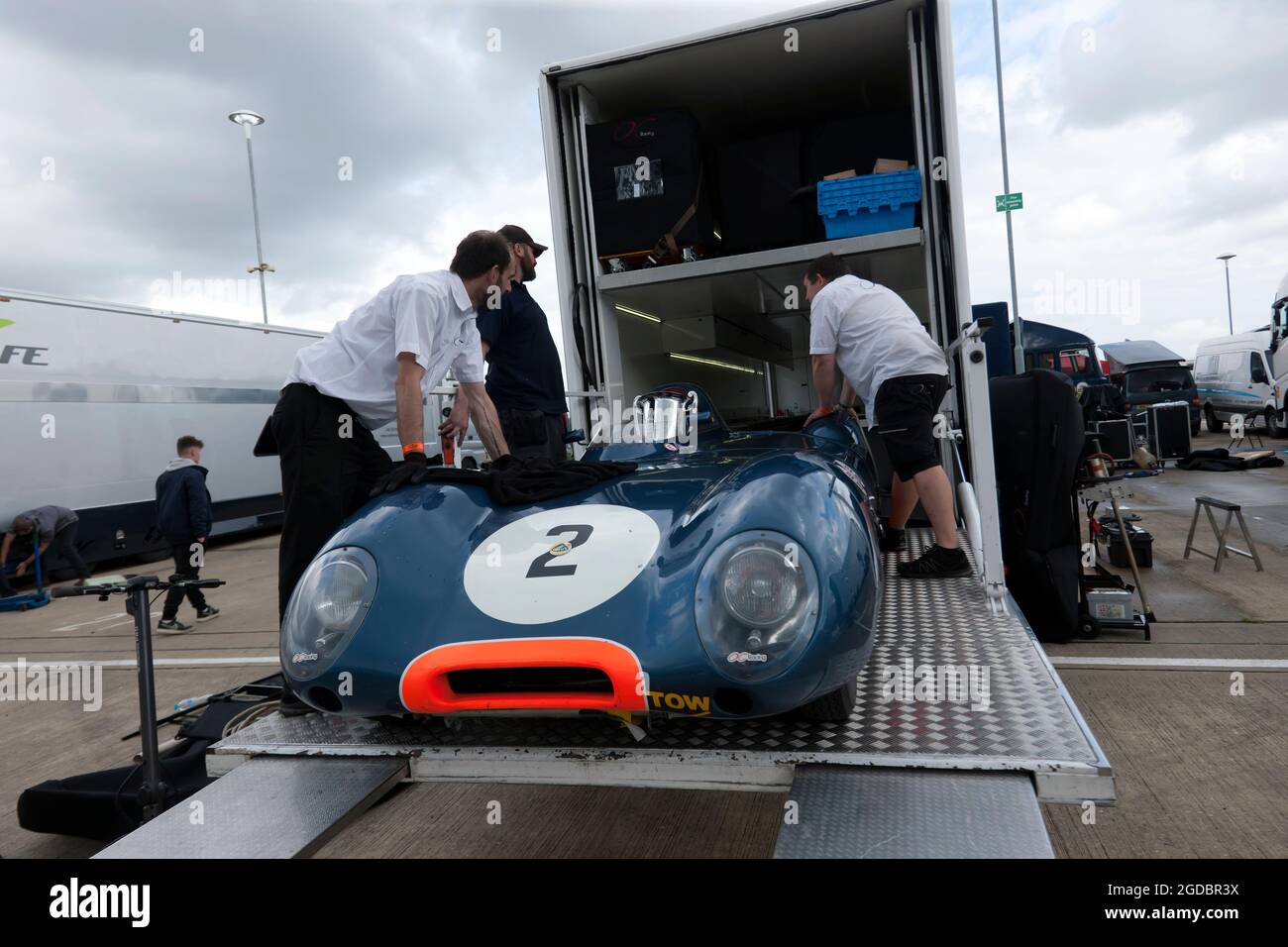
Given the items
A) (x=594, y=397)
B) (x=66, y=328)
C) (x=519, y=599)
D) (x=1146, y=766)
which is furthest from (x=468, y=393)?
(x=66, y=328)

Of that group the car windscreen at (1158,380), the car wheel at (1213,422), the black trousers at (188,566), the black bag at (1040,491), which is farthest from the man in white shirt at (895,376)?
the car wheel at (1213,422)

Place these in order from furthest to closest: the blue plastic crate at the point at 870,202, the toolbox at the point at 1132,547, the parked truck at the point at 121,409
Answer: the parked truck at the point at 121,409, the toolbox at the point at 1132,547, the blue plastic crate at the point at 870,202

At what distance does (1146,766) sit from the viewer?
2.48 metres

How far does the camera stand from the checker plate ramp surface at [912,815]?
1.38 metres

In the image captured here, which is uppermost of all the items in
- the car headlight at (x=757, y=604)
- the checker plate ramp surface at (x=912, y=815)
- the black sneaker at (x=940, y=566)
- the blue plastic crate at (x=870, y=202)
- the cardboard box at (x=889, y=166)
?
the cardboard box at (x=889, y=166)

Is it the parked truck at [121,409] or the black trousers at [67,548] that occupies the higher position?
the parked truck at [121,409]

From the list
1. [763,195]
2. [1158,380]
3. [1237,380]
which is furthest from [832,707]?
[1237,380]

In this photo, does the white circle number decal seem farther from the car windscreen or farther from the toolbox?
the car windscreen

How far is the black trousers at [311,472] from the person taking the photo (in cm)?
262

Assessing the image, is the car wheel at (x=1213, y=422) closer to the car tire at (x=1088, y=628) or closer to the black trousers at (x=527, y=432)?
the car tire at (x=1088, y=628)

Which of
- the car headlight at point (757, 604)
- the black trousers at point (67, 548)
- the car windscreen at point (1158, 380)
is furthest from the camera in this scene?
the car windscreen at point (1158, 380)

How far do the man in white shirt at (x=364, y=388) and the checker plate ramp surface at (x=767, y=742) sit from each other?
742 millimetres

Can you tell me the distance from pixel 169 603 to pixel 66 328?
4888 millimetres

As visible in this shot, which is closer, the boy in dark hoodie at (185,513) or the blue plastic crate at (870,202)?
the blue plastic crate at (870,202)
